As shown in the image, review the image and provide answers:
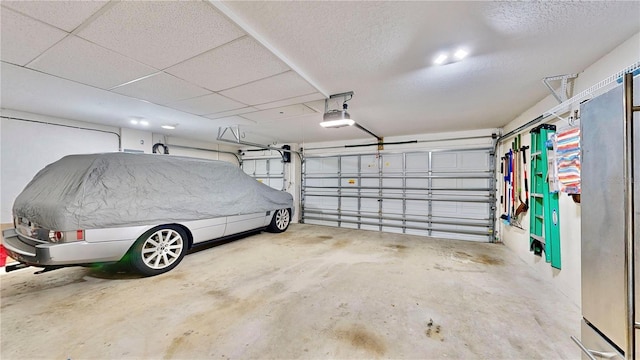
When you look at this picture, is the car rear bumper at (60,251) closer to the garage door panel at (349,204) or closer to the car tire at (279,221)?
the car tire at (279,221)

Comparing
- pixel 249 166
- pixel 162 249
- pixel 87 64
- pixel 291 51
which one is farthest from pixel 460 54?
pixel 249 166

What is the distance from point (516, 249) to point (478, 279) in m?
1.83

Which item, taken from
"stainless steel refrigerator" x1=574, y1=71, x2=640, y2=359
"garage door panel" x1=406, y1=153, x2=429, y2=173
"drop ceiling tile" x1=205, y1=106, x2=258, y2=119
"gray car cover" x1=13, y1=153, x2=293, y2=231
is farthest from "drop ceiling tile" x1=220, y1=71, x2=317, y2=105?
"garage door panel" x1=406, y1=153, x2=429, y2=173

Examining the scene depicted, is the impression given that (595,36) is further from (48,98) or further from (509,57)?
(48,98)

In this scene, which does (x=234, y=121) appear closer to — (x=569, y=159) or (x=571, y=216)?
(x=569, y=159)

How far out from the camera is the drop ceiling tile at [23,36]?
159 centimetres

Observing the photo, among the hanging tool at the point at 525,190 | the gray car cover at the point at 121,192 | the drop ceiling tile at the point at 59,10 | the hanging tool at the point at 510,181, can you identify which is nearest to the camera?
the drop ceiling tile at the point at 59,10

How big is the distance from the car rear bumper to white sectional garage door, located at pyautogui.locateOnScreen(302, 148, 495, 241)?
5.06 meters

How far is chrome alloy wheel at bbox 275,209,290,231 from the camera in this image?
18.4 feet

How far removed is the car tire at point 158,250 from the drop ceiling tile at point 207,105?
1873mm

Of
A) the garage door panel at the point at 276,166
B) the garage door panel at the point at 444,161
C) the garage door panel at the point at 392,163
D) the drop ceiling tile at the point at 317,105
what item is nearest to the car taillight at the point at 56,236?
the drop ceiling tile at the point at 317,105

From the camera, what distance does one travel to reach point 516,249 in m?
4.09

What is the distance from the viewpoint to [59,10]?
150 cm

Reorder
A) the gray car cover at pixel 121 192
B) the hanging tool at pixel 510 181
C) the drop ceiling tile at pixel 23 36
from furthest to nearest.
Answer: the hanging tool at pixel 510 181 → the gray car cover at pixel 121 192 → the drop ceiling tile at pixel 23 36
